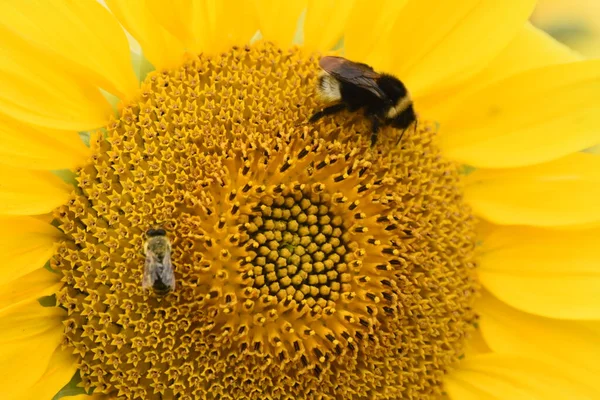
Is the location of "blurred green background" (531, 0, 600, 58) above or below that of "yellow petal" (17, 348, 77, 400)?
above

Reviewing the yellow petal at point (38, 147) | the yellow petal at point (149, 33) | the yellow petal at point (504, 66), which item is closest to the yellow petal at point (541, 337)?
the yellow petal at point (504, 66)

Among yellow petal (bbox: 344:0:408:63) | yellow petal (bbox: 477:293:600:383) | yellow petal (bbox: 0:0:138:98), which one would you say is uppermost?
yellow petal (bbox: 344:0:408:63)

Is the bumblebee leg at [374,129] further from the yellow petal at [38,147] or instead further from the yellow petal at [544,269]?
the yellow petal at [38,147]

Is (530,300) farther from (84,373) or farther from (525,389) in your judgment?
(84,373)

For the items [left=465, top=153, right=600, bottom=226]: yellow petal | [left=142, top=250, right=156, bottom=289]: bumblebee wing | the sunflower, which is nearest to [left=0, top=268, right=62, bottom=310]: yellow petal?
the sunflower

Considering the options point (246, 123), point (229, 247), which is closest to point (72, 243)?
point (229, 247)

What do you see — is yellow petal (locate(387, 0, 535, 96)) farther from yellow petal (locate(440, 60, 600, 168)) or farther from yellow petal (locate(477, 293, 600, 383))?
yellow petal (locate(477, 293, 600, 383))
